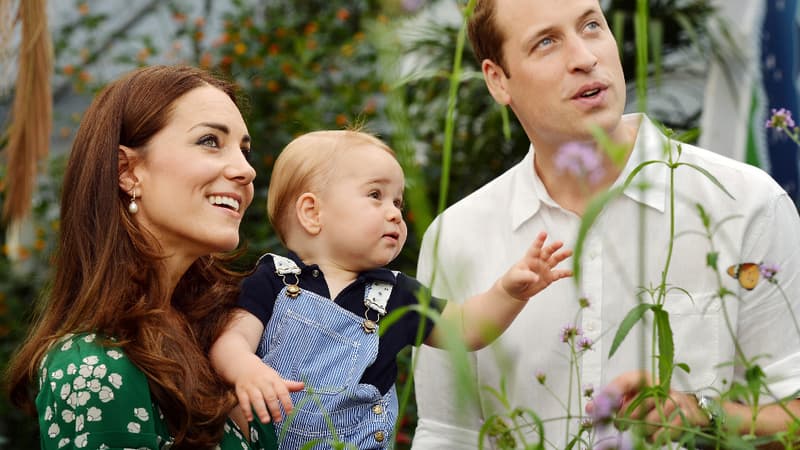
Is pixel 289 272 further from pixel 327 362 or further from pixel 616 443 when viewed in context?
pixel 616 443

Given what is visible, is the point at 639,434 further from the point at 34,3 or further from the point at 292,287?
the point at 34,3

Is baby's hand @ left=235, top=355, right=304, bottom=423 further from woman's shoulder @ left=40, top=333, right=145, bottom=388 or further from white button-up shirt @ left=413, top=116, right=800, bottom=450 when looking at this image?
white button-up shirt @ left=413, top=116, right=800, bottom=450

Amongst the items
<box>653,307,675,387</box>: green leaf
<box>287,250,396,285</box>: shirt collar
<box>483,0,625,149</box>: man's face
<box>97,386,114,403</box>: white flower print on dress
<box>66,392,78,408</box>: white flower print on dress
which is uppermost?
<box>483,0,625,149</box>: man's face

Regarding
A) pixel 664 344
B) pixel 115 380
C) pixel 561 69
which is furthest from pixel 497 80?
pixel 664 344

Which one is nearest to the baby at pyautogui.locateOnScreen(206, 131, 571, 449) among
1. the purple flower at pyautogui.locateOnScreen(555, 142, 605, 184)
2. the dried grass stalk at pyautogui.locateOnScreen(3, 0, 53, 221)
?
the purple flower at pyautogui.locateOnScreen(555, 142, 605, 184)

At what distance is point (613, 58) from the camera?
2.54 m

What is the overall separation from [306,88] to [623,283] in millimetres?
3149

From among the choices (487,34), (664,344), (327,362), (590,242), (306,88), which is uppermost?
(306,88)

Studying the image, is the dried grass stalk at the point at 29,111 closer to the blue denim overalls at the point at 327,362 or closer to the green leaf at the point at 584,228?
the blue denim overalls at the point at 327,362

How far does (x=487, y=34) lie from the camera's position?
9.20 ft

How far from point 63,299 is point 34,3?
174 centimetres

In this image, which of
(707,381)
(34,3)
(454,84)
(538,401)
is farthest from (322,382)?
(34,3)

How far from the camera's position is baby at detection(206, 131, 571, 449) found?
216cm

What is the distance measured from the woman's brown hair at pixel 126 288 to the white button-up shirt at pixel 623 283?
56cm
